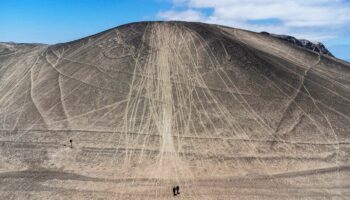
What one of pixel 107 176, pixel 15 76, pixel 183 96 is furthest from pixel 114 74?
pixel 107 176

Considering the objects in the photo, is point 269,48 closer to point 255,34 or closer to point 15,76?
point 255,34

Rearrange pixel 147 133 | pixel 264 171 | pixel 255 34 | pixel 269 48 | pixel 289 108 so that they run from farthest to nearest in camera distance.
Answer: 1. pixel 255 34
2. pixel 269 48
3. pixel 289 108
4. pixel 147 133
5. pixel 264 171

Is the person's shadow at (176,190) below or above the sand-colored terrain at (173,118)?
below

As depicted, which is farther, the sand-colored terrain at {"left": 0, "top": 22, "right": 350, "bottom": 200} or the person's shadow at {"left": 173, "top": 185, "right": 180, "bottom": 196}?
the sand-colored terrain at {"left": 0, "top": 22, "right": 350, "bottom": 200}

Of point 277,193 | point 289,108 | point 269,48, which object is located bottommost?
point 277,193

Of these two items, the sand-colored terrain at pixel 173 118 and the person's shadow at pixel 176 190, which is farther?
the sand-colored terrain at pixel 173 118

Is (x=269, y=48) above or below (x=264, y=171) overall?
above

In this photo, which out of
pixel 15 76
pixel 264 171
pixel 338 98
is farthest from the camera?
pixel 15 76

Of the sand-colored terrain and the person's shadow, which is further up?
the sand-colored terrain
